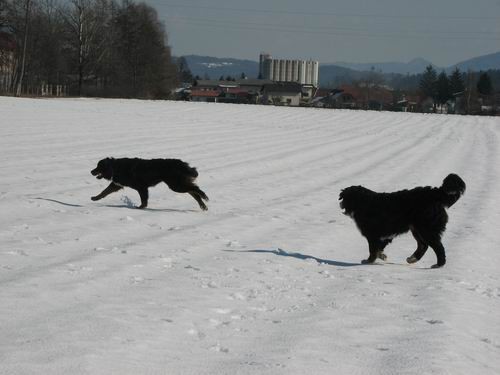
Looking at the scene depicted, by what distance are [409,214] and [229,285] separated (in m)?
2.41

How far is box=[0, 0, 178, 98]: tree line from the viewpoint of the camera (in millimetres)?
70331

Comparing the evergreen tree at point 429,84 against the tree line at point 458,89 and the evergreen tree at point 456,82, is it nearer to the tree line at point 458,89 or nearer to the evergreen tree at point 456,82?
the tree line at point 458,89

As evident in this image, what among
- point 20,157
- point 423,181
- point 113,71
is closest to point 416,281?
point 423,181

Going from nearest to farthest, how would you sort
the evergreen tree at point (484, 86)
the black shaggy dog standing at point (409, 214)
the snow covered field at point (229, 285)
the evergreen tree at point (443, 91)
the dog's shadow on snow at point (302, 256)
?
the snow covered field at point (229, 285), the black shaggy dog standing at point (409, 214), the dog's shadow on snow at point (302, 256), the evergreen tree at point (443, 91), the evergreen tree at point (484, 86)

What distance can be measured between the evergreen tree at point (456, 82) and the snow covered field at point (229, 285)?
10674 cm

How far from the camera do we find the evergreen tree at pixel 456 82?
378 ft

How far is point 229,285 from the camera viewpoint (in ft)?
18.9

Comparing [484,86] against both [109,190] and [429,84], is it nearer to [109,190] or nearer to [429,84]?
[429,84]

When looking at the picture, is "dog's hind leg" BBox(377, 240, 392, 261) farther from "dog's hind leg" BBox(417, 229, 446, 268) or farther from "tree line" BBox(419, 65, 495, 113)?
"tree line" BBox(419, 65, 495, 113)

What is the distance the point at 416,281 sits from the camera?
643cm

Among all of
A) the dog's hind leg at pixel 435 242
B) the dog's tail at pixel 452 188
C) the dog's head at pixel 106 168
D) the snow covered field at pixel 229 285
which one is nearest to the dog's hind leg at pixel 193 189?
the snow covered field at pixel 229 285

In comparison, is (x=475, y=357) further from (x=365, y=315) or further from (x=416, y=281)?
(x=416, y=281)

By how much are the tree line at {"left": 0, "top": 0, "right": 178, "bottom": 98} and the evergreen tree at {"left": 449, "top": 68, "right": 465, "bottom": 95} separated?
55382 millimetres

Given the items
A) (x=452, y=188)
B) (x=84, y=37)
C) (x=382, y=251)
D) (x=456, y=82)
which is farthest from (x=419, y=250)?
(x=456, y=82)
